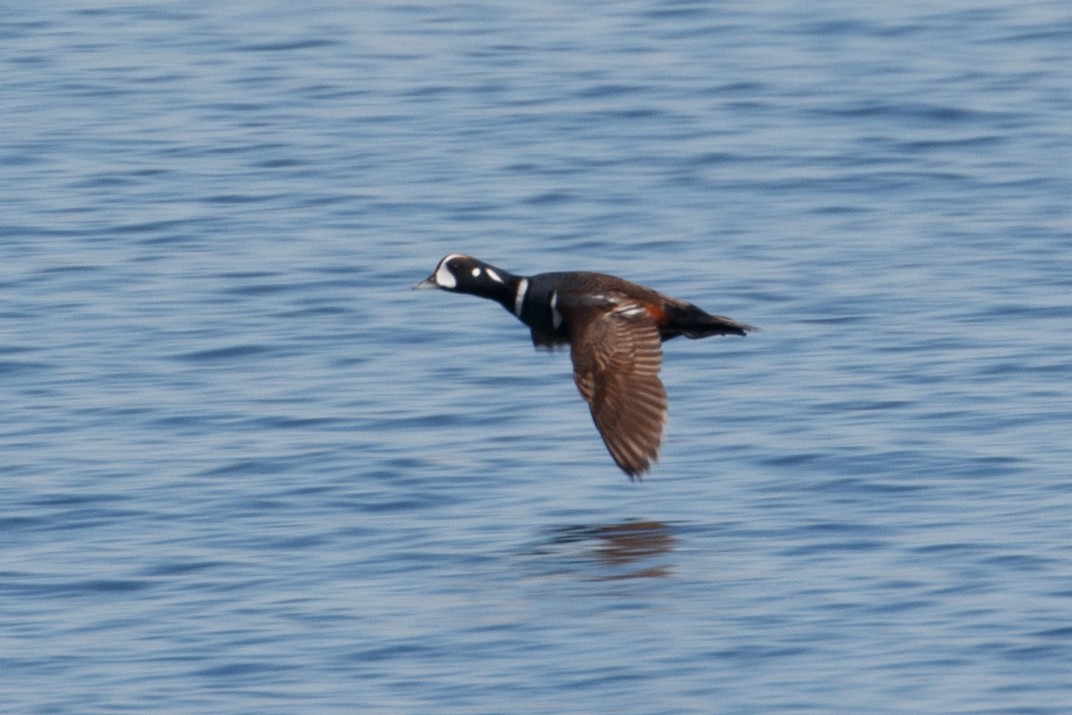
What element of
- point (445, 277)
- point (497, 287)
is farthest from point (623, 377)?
point (445, 277)

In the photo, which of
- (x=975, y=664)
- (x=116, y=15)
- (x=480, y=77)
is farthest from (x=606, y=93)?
(x=975, y=664)

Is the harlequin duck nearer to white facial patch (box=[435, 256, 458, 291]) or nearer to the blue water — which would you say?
white facial patch (box=[435, 256, 458, 291])

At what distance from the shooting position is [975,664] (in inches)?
298

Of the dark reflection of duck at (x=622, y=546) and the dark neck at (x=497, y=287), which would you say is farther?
Result: the dark neck at (x=497, y=287)

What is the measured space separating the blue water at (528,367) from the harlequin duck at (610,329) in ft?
1.21

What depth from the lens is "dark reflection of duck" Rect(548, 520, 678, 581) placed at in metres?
8.64

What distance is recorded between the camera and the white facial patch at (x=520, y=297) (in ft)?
33.6

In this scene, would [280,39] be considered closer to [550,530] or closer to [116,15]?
[116,15]

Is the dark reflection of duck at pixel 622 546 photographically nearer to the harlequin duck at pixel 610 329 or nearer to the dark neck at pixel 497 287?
the harlequin duck at pixel 610 329

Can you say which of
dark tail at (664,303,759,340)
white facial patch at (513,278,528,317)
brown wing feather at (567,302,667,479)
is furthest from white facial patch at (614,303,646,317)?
white facial patch at (513,278,528,317)

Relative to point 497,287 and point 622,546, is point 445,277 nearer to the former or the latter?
point 497,287

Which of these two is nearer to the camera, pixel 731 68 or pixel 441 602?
pixel 441 602

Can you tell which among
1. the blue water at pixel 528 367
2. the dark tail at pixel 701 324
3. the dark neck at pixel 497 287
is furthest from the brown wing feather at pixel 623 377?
the dark neck at pixel 497 287

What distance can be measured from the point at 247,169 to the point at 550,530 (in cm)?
689
